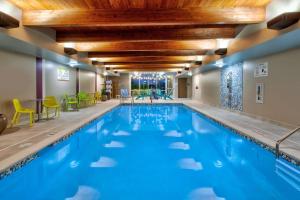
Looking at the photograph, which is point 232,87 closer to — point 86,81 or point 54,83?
point 54,83

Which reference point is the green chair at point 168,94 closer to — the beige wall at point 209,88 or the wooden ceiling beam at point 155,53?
the beige wall at point 209,88

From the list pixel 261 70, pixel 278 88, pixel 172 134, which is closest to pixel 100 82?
pixel 172 134

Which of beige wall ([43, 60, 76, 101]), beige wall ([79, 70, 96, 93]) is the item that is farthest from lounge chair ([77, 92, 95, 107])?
beige wall ([79, 70, 96, 93])

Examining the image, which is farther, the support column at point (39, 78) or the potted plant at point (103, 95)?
the potted plant at point (103, 95)

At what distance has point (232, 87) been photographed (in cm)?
972

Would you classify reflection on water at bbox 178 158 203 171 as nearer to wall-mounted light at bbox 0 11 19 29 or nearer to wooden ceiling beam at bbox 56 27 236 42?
wall-mounted light at bbox 0 11 19 29

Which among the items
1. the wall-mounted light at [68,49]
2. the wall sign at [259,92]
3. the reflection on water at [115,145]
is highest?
the wall-mounted light at [68,49]

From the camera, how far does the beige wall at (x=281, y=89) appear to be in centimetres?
541

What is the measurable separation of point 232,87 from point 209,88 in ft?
11.4

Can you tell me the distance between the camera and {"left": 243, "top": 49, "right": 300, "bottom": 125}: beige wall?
5410mm

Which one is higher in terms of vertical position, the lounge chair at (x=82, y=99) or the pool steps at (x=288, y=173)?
the lounge chair at (x=82, y=99)

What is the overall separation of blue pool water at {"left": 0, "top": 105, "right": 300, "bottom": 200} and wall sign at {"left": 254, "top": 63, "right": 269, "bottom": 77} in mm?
2360

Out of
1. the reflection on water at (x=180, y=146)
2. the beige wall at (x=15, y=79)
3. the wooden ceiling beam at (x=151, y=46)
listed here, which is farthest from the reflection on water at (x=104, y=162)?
the wooden ceiling beam at (x=151, y=46)

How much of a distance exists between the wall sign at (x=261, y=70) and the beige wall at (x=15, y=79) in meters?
6.20
